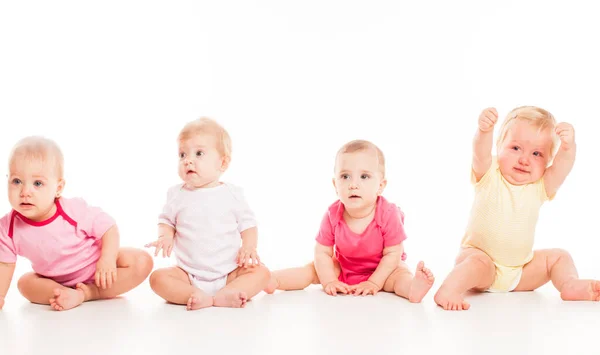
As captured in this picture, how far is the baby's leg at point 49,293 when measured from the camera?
338 cm

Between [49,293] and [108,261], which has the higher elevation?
[108,261]

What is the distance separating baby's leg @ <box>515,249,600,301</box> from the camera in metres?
3.57

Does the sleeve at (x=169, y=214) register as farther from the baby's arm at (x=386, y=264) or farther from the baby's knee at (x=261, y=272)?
the baby's arm at (x=386, y=264)

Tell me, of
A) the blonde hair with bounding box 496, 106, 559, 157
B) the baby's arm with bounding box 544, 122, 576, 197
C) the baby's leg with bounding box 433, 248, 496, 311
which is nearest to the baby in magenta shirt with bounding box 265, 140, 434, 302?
the baby's leg with bounding box 433, 248, 496, 311

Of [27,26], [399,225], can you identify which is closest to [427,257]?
[399,225]

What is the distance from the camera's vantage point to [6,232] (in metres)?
3.43

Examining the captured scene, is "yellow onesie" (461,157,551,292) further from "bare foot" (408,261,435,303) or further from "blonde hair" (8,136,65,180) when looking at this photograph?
"blonde hair" (8,136,65,180)

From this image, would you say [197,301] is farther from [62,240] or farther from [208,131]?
[208,131]

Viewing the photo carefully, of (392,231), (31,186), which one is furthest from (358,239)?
(31,186)

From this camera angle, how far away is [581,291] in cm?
357

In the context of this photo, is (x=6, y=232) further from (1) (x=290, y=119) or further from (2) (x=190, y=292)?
(1) (x=290, y=119)

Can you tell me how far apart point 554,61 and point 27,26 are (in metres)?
Answer: 3.57

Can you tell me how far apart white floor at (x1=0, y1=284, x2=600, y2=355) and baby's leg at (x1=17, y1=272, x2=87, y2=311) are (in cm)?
4

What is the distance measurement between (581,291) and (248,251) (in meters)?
1.48
